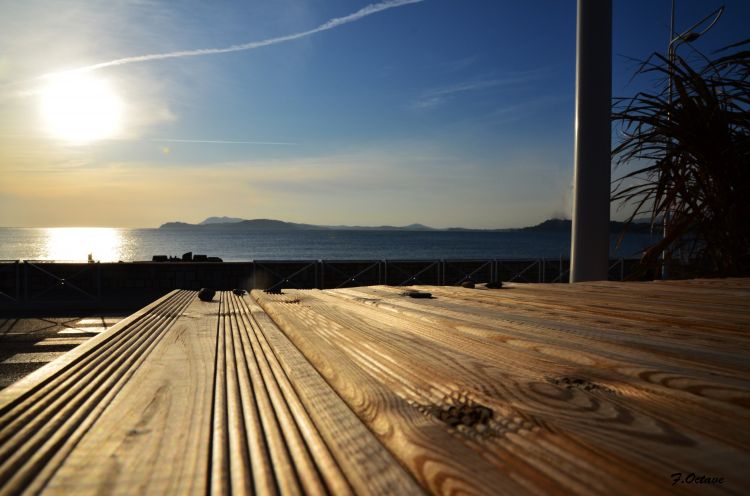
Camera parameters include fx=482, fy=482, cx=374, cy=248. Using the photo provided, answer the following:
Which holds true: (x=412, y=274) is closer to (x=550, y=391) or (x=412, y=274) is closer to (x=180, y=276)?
(x=180, y=276)

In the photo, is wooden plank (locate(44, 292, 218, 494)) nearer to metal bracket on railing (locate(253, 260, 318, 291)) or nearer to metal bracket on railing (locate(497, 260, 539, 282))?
metal bracket on railing (locate(253, 260, 318, 291))

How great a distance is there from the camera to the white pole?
16.8ft

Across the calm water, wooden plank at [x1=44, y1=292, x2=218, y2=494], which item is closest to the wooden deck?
wooden plank at [x1=44, y1=292, x2=218, y2=494]

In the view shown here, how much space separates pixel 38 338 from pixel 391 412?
9.09 m

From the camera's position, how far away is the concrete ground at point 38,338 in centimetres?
598

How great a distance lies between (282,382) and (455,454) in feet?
1.22

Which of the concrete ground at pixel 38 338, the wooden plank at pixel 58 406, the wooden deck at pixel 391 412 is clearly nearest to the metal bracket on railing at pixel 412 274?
the concrete ground at pixel 38 338

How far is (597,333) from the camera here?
1.13 m

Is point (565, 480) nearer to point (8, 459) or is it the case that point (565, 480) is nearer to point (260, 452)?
point (260, 452)

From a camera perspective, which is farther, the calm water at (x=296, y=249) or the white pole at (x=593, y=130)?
the calm water at (x=296, y=249)

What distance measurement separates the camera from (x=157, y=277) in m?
12.1

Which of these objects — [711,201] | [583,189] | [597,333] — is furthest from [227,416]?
[583,189]

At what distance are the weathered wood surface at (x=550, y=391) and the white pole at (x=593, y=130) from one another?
397 centimetres

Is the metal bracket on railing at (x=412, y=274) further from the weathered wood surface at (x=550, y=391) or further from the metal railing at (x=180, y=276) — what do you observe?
the weathered wood surface at (x=550, y=391)
